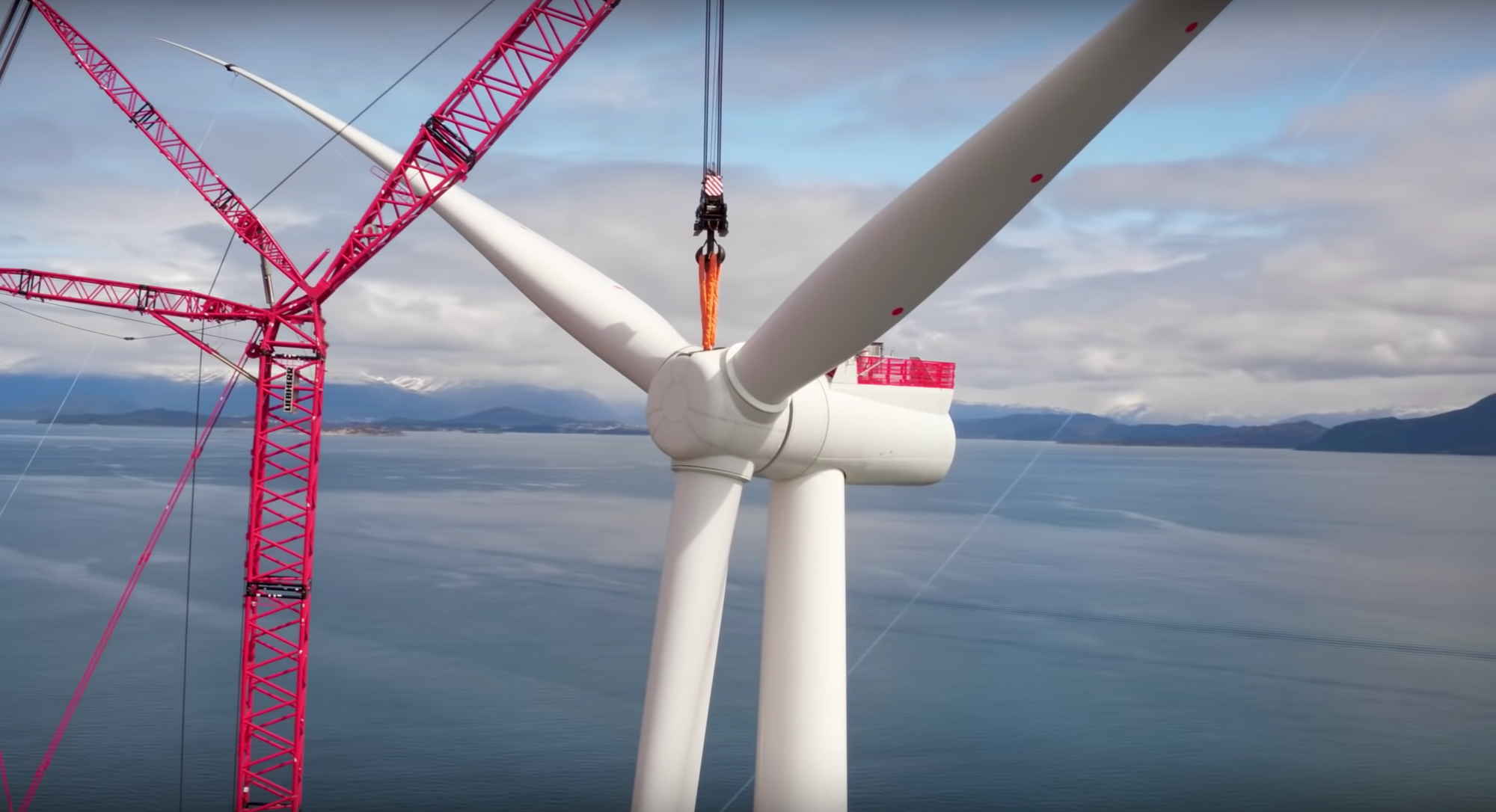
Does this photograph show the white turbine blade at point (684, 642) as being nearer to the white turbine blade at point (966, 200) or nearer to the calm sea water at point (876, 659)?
the white turbine blade at point (966, 200)

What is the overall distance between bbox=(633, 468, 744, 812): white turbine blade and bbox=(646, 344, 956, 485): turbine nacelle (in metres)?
0.27

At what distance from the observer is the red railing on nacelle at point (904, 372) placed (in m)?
10.2

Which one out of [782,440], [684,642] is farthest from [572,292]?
[684,642]

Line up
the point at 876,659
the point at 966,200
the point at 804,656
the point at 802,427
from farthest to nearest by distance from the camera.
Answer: the point at 876,659, the point at 804,656, the point at 802,427, the point at 966,200

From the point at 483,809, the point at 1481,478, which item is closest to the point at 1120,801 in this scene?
the point at 483,809

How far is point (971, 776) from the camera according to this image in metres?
29.5

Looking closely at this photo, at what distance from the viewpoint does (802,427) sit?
30.5 ft

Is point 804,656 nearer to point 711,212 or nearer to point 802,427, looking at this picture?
point 802,427

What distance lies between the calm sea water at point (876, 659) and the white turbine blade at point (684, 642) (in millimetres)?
18112

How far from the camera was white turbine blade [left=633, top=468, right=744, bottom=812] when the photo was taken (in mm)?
9031

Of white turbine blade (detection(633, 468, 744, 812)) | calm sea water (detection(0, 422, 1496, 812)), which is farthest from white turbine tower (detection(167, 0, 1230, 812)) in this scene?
calm sea water (detection(0, 422, 1496, 812))

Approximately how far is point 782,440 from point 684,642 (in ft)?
5.47

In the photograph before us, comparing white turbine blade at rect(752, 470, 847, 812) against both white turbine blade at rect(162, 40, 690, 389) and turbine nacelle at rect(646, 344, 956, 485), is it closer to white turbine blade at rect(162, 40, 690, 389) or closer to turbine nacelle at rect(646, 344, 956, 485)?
turbine nacelle at rect(646, 344, 956, 485)

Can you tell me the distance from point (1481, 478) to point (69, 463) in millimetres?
134105
